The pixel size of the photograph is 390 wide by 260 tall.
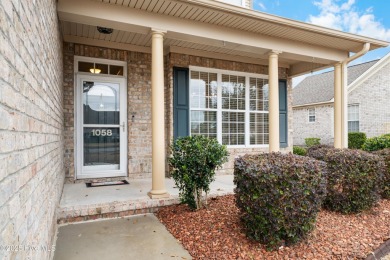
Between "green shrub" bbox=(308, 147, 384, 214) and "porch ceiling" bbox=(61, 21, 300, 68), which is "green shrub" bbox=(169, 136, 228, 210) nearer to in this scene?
"green shrub" bbox=(308, 147, 384, 214)

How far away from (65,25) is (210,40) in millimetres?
2586

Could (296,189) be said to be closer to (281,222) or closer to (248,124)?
(281,222)

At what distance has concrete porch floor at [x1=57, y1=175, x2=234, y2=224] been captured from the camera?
3.47 metres

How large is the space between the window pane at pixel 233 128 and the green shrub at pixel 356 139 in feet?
26.8

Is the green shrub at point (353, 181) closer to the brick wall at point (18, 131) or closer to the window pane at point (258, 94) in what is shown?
the window pane at point (258, 94)

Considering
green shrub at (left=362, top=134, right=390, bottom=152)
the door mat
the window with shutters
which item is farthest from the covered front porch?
the window with shutters

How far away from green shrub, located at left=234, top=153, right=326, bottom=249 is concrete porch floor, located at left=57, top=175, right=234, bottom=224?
1.64m

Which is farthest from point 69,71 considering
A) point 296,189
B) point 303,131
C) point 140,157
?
point 303,131

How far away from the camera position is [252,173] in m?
2.62

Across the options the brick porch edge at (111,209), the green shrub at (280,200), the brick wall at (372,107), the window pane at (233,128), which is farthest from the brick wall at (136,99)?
the brick wall at (372,107)

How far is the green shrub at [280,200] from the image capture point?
251 centimetres

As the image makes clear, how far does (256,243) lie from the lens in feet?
8.72

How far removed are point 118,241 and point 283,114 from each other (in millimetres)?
5694

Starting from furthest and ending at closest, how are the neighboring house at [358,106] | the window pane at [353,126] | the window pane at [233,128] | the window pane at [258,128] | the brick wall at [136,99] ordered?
the window pane at [353,126] → the neighboring house at [358,106] → the window pane at [258,128] → the window pane at [233,128] → the brick wall at [136,99]
